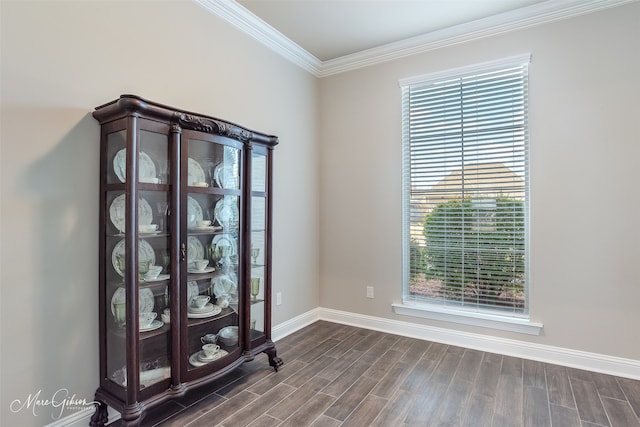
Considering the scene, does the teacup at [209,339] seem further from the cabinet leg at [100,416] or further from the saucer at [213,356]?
the cabinet leg at [100,416]

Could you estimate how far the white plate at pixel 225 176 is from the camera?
216 cm

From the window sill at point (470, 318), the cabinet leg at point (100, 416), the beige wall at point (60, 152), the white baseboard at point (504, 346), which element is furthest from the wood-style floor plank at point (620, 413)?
the beige wall at point (60, 152)

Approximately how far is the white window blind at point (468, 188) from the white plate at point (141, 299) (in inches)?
90.9

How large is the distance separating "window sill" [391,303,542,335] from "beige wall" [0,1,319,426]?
2.55 m

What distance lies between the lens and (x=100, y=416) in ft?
5.95

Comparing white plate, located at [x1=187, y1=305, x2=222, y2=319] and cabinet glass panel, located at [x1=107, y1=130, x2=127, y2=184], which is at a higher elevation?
cabinet glass panel, located at [x1=107, y1=130, x2=127, y2=184]

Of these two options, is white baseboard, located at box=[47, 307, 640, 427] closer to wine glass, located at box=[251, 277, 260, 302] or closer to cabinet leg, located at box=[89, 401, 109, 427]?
cabinet leg, located at box=[89, 401, 109, 427]

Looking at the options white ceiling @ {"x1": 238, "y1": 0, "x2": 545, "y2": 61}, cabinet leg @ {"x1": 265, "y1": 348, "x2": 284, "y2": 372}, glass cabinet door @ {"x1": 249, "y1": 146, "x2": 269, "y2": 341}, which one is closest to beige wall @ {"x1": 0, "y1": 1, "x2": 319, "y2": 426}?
glass cabinet door @ {"x1": 249, "y1": 146, "x2": 269, "y2": 341}

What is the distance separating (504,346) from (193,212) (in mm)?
2694

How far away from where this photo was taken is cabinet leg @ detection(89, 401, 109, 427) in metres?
1.80

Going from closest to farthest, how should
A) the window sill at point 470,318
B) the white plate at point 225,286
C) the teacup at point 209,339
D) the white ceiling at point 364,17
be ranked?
the teacup at point 209,339 → the white plate at point 225,286 → the white ceiling at point 364,17 → the window sill at point 470,318

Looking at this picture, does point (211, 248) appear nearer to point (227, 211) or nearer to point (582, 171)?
point (227, 211)

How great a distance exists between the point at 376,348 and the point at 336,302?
2.76 ft

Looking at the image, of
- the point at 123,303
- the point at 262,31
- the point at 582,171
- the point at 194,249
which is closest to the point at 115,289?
the point at 123,303
